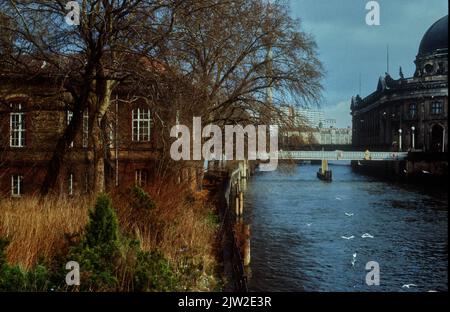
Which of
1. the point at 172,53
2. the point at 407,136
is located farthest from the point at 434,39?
the point at 172,53

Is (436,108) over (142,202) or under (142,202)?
over

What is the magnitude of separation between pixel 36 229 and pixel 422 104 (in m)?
84.1

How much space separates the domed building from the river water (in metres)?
46.0

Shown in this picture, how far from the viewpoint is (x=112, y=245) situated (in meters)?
7.93

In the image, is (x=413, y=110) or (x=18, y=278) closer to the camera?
(x=18, y=278)

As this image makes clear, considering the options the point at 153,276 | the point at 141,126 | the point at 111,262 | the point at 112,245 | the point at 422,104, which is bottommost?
the point at 153,276

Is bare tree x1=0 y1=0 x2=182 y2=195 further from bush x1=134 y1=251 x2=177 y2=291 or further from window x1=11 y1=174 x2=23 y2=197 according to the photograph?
window x1=11 y1=174 x2=23 y2=197

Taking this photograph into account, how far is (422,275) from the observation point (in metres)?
17.5

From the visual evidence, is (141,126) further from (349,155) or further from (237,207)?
(349,155)

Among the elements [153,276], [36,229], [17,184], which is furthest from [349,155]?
[153,276]

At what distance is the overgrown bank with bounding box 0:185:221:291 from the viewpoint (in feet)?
24.0

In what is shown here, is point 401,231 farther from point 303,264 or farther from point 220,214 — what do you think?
point 220,214

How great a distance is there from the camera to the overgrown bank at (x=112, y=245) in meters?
7.32
